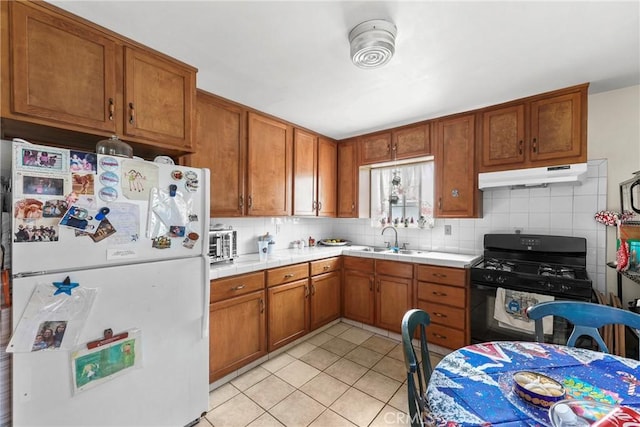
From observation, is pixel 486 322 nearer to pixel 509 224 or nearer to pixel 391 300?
pixel 391 300

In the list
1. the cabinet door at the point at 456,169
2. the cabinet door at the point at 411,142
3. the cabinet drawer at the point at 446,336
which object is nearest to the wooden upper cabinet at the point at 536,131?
the cabinet door at the point at 456,169

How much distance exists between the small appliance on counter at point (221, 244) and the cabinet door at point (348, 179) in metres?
1.71

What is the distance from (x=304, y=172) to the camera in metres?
3.19

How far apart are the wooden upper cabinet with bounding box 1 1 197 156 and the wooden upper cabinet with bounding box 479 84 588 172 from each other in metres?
2.59

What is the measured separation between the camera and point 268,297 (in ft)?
8.05

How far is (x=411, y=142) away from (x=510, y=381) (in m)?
2.50

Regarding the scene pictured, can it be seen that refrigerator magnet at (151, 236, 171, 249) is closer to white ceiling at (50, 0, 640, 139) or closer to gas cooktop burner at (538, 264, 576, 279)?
white ceiling at (50, 0, 640, 139)

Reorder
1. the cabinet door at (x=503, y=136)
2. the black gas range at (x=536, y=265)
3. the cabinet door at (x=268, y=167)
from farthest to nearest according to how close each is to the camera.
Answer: the cabinet door at (x=268, y=167) < the cabinet door at (x=503, y=136) < the black gas range at (x=536, y=265)

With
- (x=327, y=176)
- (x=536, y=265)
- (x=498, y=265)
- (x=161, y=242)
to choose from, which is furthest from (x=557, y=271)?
(x=161, y=242)

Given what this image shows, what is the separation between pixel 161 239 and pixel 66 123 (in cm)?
77

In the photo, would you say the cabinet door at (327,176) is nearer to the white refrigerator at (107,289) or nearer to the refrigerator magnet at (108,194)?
the white refrigerator at (107,289)

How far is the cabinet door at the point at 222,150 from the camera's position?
87.9 inches

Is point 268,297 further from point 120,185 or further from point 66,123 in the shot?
point 66,123

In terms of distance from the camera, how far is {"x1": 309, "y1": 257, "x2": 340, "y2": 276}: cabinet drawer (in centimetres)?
292
